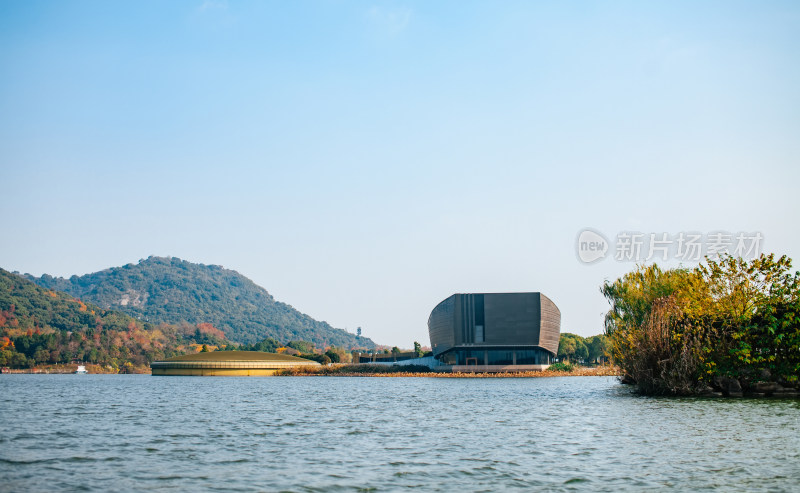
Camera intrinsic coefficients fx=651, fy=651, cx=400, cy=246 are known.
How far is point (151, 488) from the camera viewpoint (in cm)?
1672

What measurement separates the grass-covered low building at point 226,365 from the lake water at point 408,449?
113595 mm

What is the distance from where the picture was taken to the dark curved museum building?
141 m

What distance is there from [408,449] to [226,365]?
136342mm

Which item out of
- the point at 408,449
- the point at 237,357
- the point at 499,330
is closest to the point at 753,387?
the point at 408,449

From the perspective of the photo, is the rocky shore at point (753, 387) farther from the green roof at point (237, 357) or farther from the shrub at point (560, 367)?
the green roof at point (237, 357)

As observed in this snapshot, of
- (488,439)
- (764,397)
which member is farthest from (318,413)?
(764,397)

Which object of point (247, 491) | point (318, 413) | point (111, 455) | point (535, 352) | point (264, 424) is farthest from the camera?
point (535, 352)

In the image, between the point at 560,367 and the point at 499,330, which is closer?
the point at 499,330

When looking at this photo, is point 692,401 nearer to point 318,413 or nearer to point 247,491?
point 318,413

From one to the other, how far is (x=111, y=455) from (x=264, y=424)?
1186cm

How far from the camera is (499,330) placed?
141 metres

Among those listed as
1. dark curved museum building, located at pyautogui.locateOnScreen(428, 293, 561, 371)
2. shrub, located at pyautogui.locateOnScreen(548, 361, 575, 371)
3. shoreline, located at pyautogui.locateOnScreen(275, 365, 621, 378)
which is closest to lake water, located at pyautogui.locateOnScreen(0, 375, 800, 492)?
shoreline, located at pyautogui.locateOnScreen(275, 365, 621, 378)

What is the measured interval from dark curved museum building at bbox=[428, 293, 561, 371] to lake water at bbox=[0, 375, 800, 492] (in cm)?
10046

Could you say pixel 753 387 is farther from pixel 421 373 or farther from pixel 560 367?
pixel 421 373
